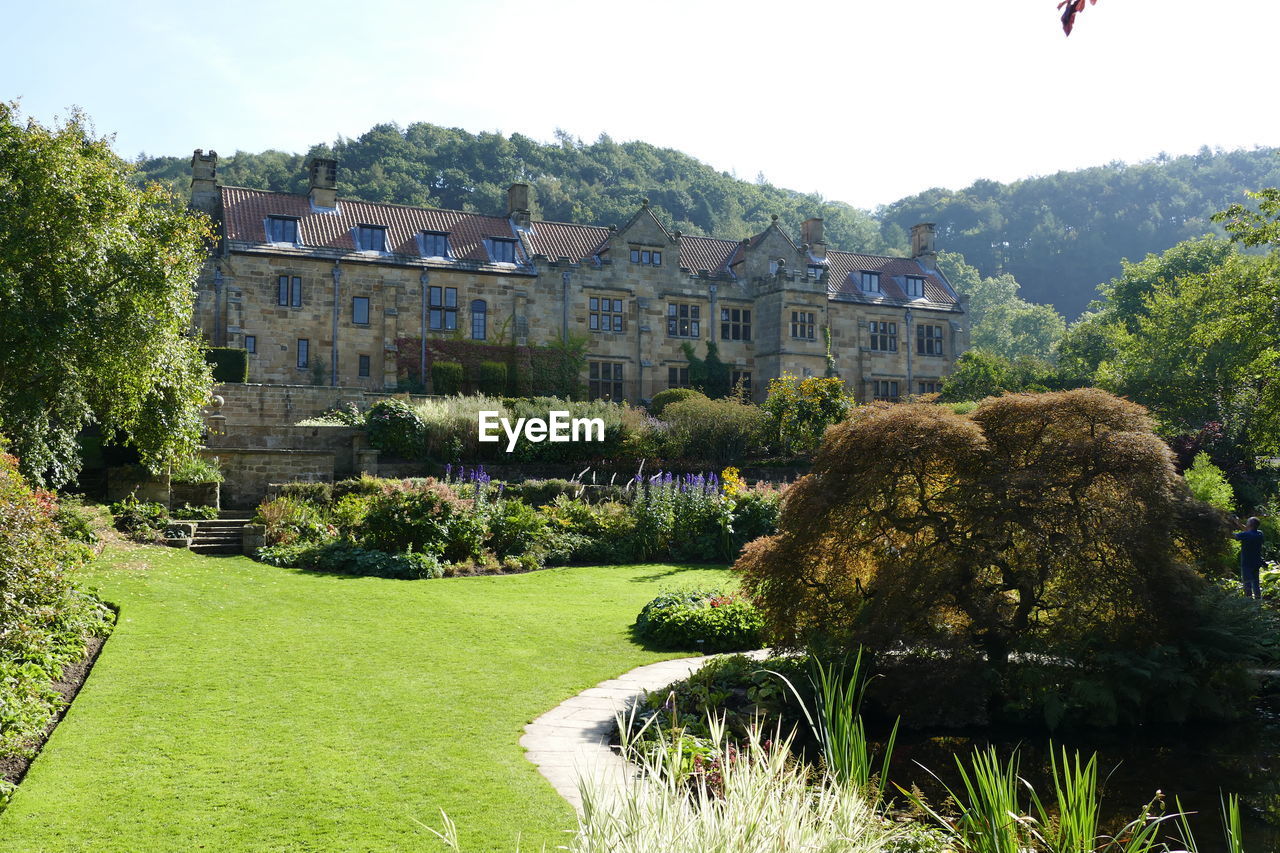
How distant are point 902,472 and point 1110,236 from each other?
9069 centimetres

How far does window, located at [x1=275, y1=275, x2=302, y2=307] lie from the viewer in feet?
108

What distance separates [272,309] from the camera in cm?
3288

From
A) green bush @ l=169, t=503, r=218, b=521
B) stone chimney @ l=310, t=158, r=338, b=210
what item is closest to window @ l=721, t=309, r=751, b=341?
stone chimney @ l=310, t=158, r=338, b=210

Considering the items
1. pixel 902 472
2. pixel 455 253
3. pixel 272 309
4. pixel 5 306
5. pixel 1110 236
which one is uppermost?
pixel 1110 236

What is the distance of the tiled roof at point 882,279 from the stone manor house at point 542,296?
0.12m

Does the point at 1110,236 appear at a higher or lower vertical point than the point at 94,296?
higher

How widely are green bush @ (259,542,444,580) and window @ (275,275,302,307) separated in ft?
61.9

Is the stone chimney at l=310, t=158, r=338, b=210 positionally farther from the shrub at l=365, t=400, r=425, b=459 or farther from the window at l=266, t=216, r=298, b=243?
the shrub at l=365, t=400, r=425, b=459

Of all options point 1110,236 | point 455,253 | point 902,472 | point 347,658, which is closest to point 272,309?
point 455,253

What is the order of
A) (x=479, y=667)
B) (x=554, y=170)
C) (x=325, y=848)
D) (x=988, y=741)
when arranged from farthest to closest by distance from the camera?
(x=554, y=170), (x=479, y=667), (x=988, y=741), (x=325, y=848)

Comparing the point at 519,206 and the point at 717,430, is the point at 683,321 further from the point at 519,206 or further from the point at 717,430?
the point at 717,430

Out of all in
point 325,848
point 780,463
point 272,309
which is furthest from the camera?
point 272,309

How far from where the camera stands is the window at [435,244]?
35.7m

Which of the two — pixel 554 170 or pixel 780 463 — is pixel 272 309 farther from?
pixel 554 170
